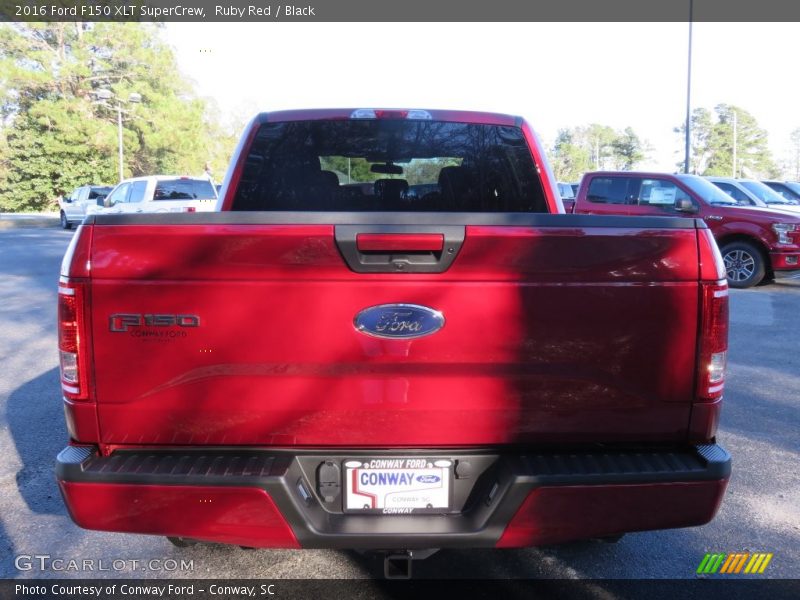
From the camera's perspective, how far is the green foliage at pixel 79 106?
38.5m

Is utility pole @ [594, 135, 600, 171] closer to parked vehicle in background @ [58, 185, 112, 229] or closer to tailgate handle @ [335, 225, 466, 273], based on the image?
parked vehicle in background @ [58, 185, 112, 229]

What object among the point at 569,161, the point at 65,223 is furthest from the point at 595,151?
the point at 65,223

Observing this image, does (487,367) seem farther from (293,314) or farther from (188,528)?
(188,528)

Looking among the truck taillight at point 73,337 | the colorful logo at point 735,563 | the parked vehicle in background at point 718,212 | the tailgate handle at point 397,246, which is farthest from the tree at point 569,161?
the truck taillight at point 73,337

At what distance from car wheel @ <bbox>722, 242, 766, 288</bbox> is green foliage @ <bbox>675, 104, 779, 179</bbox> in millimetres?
67049

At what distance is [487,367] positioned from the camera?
7.59 ft

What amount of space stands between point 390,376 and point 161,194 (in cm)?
1653

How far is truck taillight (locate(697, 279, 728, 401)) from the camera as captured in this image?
92.6 inches

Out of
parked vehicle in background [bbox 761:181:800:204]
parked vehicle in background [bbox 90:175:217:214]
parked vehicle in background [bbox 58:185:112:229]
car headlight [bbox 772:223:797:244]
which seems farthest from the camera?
parked vehicle in background [bbox 58:185:112:229]

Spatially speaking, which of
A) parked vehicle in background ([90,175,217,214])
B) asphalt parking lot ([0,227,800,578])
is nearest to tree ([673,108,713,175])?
parked vehicle in background ([90,175,217,214])

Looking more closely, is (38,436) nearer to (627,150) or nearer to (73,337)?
(73,337)

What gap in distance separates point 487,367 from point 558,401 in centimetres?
26

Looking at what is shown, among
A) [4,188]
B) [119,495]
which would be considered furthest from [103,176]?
[119,495]

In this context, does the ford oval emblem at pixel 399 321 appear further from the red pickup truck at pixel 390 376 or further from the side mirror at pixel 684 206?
the side mirror at pixel 684 206
